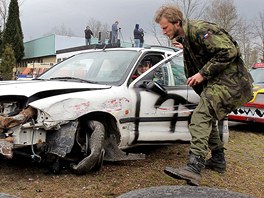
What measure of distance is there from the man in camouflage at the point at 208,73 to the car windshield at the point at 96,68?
1.08 meters

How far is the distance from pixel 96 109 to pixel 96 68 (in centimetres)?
98

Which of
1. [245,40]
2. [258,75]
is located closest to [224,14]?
[245,40]

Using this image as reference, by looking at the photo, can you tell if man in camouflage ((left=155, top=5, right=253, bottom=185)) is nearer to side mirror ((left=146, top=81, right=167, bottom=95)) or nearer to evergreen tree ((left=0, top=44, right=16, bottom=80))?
side mirror ((left=146, top=81, right=167, bottom=95))

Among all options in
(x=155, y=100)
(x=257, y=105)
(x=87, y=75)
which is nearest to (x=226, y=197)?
(x=155, y=100)

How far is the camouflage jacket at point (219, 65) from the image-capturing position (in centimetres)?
329

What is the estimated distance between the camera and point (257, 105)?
741 centimetres

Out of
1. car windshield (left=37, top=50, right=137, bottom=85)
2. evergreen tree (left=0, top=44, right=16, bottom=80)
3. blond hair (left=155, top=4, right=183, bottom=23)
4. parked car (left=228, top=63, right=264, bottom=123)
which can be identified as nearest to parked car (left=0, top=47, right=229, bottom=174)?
car windshield (left=37, top=50, right=137, bottom=85)

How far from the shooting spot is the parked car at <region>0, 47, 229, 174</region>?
3.43 metres

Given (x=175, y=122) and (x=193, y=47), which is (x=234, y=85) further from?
(x=175, y=122)

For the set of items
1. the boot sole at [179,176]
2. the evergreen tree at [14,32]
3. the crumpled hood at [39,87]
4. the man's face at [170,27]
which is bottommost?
the boot sole at [179,176]

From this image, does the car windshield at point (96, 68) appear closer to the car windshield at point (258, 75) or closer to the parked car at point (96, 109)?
the parked car at point (96, 109)

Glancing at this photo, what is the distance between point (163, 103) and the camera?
4.40m

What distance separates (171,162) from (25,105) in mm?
2117

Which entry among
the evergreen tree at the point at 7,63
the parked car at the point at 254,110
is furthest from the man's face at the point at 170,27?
the evergreen tree at the point at 7,63
